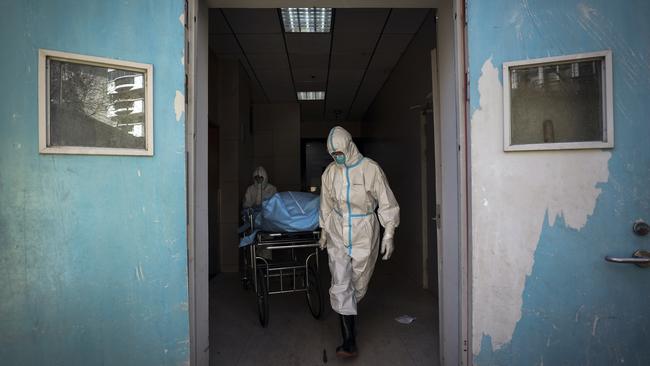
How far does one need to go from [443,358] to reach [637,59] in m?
1.77

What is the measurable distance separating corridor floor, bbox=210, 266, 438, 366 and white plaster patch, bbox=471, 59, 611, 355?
34.7 inches

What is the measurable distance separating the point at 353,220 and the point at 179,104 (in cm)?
139

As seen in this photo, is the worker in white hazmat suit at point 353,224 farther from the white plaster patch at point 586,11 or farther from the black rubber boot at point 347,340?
the white plaster patch at point 586,11

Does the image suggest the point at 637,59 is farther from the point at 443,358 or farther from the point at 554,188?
the point at 443,358

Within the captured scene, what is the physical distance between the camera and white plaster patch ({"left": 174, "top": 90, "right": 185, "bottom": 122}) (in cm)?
171

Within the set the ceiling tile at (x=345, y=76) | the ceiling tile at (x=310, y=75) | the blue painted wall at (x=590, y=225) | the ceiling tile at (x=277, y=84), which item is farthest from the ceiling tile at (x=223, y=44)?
the blue painted wall at (x=590, y=225)

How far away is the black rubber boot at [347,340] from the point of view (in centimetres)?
238

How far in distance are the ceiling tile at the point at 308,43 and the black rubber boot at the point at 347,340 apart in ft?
10.4

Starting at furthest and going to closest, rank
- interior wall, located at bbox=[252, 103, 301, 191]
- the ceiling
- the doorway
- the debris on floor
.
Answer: interior wall, located at bbox=[252, 103, 301, 191] < the doorway < the ceiling < the debris on floor

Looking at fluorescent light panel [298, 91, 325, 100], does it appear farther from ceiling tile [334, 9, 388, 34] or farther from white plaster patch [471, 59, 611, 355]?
white plaster patch [471, 59, 611, 355]

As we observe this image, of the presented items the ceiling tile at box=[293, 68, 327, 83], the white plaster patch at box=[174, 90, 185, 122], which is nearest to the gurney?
the white plaster patch at box=[174, 90, 185, 122]

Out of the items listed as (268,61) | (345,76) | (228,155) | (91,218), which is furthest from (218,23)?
(91,218)

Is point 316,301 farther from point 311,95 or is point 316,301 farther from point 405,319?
point 311,95

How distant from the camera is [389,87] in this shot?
591 centimetres
